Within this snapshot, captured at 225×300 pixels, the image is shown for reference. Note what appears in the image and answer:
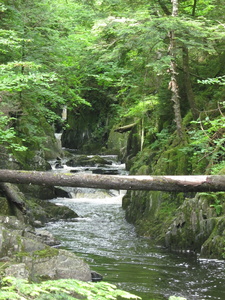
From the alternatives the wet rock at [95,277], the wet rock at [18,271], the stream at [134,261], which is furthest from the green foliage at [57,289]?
the wet rock at [95,277]

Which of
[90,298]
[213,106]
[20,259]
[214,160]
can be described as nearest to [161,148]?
[213,106]

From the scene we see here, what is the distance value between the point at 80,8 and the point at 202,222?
20.0 metres

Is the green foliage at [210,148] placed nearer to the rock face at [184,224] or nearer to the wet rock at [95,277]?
the rock face at [184,224]

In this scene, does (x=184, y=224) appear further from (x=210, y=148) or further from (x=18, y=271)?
(x=18, y=271)

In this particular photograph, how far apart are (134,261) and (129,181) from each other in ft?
14.3

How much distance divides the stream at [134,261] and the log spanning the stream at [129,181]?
7.99 ft

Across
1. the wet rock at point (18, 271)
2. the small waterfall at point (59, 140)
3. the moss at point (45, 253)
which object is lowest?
the moss at point (45, 253)

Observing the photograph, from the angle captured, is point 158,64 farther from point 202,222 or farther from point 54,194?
point 54,194

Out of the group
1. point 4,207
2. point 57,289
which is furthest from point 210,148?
point 57,289

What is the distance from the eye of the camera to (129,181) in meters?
5.28

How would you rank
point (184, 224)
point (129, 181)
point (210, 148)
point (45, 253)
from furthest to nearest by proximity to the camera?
point (210, 148) < point (184, 224) < point (45, 253) < point (129, 181)

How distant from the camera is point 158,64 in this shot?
11.4 metres

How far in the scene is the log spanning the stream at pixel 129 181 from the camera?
513 centimetres

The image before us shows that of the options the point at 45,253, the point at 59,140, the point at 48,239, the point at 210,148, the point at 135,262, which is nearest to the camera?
the point at 45,253
